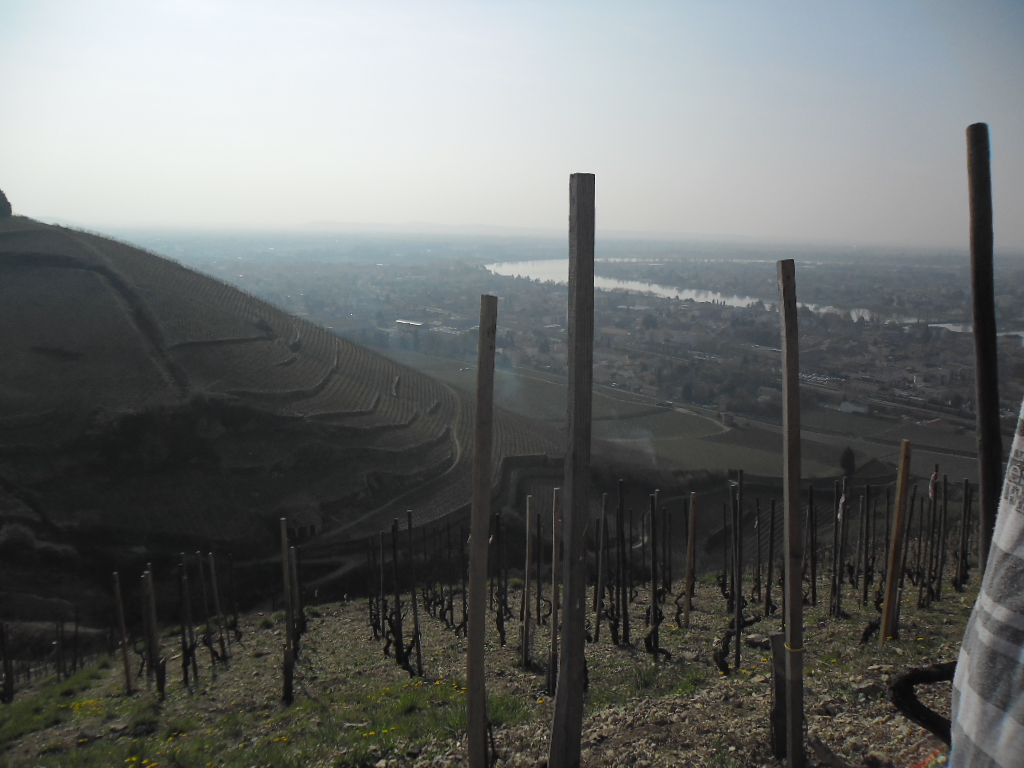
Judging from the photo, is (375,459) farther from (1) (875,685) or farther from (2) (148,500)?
(1) (875,685)

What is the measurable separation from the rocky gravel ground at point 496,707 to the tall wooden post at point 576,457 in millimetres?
1207

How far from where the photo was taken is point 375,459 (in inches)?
927

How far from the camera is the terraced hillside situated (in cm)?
1862

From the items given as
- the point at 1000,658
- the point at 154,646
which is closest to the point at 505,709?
the point at 1000,658

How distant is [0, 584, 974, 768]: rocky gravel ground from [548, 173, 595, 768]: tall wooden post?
121cm

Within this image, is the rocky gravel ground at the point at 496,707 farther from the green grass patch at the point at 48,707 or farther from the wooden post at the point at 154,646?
the wooden post at the point at 154,646

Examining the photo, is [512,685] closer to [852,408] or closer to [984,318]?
[984,318]

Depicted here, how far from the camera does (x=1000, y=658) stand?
1.41m

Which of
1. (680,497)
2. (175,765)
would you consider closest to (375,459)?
(680,497)

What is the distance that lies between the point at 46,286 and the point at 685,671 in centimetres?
2989

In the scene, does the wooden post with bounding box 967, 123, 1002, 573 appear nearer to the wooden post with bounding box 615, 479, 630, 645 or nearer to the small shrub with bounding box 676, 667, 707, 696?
the small shrub with bounding box 676, 667, 707, 696

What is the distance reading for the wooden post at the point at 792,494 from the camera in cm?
291

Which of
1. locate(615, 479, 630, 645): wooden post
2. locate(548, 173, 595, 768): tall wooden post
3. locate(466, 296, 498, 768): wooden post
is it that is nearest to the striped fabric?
locate(548, 173, 595, 768): tall wooden post

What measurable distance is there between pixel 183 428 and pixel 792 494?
71.2 ft
